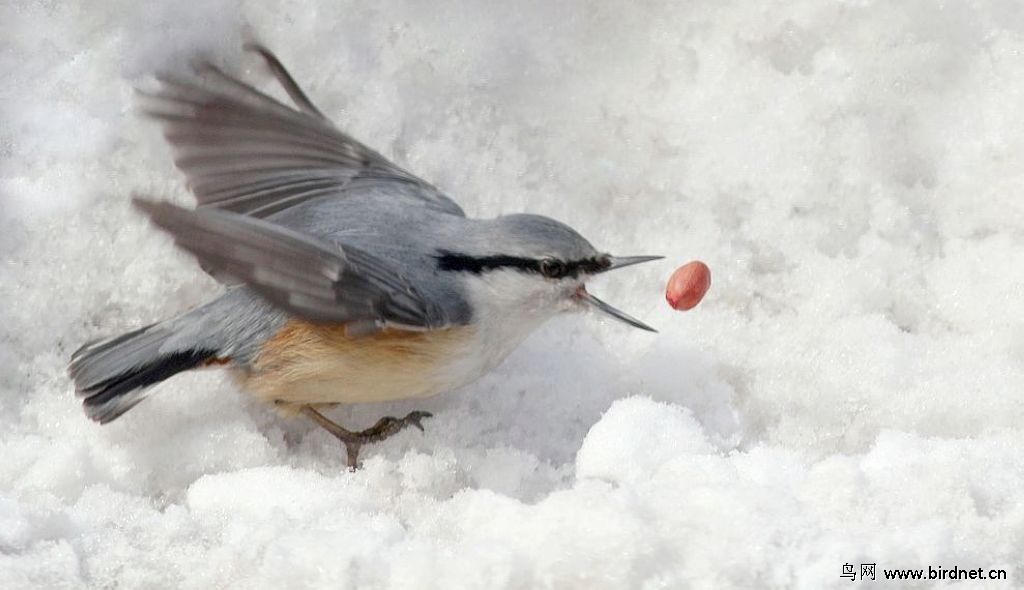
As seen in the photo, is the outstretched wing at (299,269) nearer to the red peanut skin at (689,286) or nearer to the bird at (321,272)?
the bird at (321,272)

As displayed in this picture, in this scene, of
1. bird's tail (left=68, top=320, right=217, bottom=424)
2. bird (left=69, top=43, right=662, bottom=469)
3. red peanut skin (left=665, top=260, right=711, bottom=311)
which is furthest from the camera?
red peanut skin (left=665, top=260, right=711, bottom=311)

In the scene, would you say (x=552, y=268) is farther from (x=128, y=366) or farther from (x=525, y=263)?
(x=128, y=366)

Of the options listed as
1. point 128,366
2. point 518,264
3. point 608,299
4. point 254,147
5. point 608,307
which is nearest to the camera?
point 128,366

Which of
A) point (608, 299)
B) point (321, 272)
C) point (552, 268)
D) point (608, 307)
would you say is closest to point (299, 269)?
point (321, 272)

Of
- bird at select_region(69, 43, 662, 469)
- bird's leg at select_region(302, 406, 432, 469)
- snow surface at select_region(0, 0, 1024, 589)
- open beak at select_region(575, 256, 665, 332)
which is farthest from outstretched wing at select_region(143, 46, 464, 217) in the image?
bird's leg at select_region(302, 406, 432, 469)

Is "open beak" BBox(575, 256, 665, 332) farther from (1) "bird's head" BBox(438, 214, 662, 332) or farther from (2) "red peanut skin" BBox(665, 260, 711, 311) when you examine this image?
(2) "red peanut skin" BBox(665, 260, 711, 311)

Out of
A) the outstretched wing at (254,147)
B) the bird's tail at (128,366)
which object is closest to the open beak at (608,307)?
the outstretched wing at (254,147)
